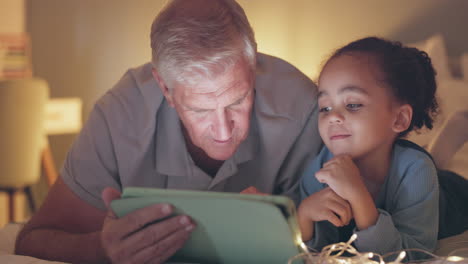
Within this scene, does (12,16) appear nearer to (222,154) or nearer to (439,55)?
(439,55)

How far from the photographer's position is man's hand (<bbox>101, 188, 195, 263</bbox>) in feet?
3.03

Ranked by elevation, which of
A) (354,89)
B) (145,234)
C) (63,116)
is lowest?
(63,116)

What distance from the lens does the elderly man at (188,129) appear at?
1.15 metres

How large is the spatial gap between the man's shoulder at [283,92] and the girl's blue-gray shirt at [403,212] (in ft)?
0.87

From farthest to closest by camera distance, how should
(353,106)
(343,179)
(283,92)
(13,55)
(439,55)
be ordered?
A: (13,55) < (439,55) < (283,92) < (353,106) < (343,179)

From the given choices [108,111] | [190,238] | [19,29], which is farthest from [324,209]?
[19,29]

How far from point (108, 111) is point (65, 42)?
2181mm

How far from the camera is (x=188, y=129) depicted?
1.28m

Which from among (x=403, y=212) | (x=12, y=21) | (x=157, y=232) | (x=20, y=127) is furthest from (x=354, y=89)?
(x=12, y=21)

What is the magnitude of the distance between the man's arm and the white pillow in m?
1.62

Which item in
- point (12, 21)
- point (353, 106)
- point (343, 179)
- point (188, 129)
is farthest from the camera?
point (12, 21)

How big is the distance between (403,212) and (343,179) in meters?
0.16

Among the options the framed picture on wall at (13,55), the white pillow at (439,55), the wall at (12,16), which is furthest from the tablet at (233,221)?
the wall at (12,16)

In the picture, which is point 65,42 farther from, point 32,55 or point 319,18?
point 319,18
